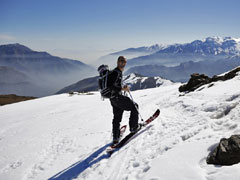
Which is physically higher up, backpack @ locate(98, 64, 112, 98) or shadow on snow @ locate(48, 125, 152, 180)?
backpack @ locate(98, 64, 112, 98)

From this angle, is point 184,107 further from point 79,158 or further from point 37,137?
point 37,137

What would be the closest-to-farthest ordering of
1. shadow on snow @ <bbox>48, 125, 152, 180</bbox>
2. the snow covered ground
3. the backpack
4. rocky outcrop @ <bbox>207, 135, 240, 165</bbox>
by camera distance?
1. rocky outcrop @ <bbox>207, 135, 240, 165</bbox>
2. the snow covered ground
3. shadow on snow @ <bbox>48, 125, 152, 180</bbox>
4. the backpack

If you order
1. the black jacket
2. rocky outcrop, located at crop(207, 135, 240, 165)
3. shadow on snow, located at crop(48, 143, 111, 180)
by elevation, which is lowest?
shadow on snow, located at crop(48, 143, 111, 180)

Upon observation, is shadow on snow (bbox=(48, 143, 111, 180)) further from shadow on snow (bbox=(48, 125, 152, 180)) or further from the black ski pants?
the black ski pants

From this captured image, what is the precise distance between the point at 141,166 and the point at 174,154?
3.45 ft

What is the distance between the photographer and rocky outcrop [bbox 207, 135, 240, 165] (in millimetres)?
4086

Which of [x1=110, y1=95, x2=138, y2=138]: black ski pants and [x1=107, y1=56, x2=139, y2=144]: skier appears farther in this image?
[x1=110, y1=95, x2=138, y2=138]: black ski pants

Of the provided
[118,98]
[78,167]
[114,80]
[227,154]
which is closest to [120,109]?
[118,98]

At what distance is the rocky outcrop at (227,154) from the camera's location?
4.09 m

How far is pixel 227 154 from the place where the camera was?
4125 millimetres

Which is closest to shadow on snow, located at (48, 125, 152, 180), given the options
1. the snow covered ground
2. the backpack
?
the snow covered ground

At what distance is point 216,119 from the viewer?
6953 millimetres

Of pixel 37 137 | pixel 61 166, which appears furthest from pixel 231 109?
pixel 37 137

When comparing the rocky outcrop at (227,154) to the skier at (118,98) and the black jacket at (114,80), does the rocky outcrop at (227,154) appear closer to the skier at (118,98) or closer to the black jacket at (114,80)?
the skier at (118,98)
